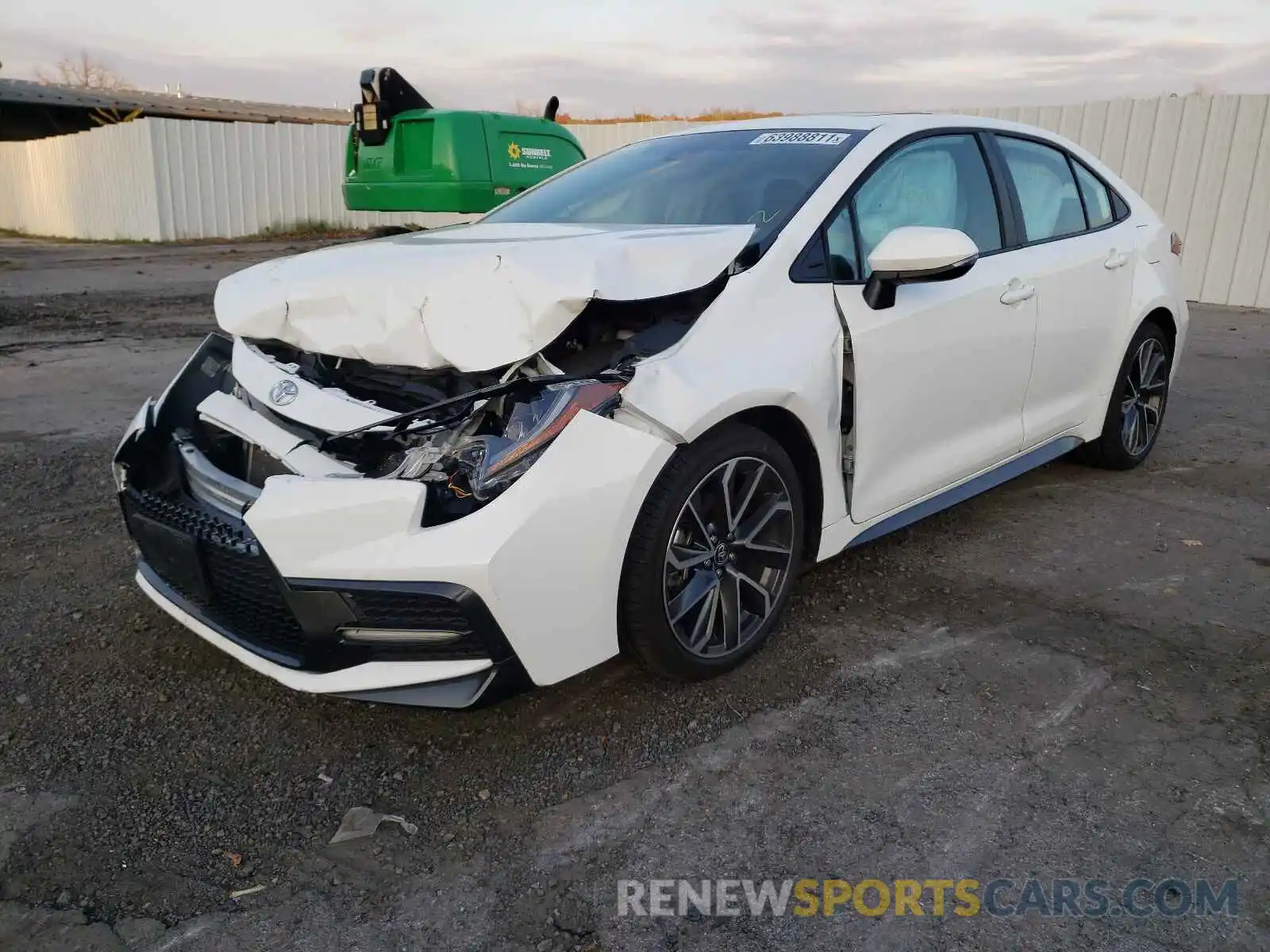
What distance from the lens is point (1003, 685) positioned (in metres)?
3.00

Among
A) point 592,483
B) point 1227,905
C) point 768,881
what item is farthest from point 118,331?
point 1227,905

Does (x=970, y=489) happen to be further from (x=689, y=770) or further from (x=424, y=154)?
(x=424, y=154)

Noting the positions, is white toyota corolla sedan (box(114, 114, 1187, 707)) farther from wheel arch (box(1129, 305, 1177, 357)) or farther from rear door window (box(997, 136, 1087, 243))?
wheel arch (box(1129, 305, 1177, 357))

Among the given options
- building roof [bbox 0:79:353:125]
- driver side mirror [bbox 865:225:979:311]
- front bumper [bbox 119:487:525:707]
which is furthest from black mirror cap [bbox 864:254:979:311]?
building roof [bbox 0:79:353:125]

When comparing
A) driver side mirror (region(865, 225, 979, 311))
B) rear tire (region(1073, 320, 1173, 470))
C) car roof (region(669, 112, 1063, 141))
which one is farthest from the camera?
→ rear tire (region(1073, 320, 1173, 470))

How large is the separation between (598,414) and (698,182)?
4.92ft

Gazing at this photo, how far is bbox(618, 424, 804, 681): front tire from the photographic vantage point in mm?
2625

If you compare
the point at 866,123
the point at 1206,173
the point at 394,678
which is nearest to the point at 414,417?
the point at 394,678

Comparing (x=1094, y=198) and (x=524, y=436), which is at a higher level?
(x=1094, y=198)

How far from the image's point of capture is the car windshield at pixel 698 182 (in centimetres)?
334

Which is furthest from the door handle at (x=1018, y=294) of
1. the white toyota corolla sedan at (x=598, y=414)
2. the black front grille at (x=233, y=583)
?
the black front grille at (x=233, y=583)

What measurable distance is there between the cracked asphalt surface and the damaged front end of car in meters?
0.30

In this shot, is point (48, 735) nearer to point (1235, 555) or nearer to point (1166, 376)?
point (1235, 555)
